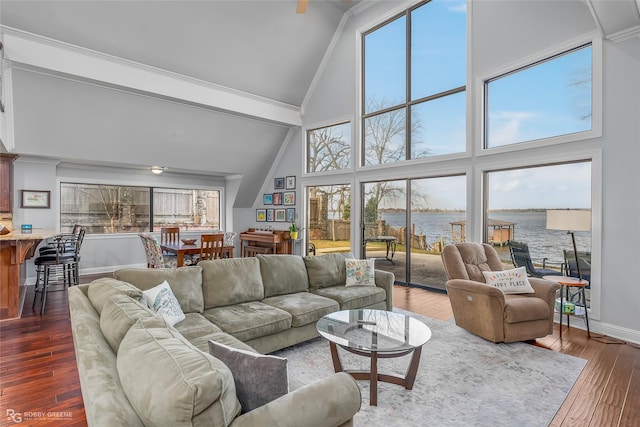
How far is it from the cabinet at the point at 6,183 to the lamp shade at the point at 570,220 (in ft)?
25.5

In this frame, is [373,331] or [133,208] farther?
[133,208]

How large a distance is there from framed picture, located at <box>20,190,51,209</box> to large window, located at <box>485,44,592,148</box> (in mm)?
7583

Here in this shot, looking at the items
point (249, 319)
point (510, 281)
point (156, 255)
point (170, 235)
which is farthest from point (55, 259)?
point (510, 281)

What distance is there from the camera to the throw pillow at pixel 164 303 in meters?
2.33

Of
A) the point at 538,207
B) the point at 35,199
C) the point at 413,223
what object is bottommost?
the point at 413,223

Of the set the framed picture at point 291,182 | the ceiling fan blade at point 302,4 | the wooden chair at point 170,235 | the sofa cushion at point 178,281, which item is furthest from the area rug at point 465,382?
the framed picture at point 291,182

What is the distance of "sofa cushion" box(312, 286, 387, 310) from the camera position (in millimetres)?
3320

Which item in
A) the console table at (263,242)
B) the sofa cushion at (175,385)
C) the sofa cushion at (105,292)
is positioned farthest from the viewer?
the console table at (263,242)

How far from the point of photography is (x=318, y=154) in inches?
278

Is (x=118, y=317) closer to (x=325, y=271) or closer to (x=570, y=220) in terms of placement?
(x=325, y=271)

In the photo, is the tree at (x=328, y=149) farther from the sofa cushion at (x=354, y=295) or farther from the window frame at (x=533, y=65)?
the sofa cushion at (x=354, y=295)

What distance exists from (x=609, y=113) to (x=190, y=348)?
14.9 feet

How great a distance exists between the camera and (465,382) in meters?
2.46

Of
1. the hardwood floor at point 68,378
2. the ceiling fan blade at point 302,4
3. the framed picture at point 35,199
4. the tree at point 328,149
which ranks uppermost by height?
the ceiling fan blade at point 302,4
